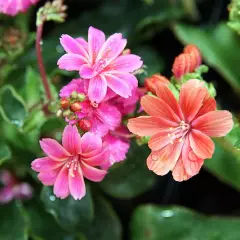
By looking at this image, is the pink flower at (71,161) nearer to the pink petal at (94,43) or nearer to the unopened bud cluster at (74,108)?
the unopened bud cluster at (74,108)

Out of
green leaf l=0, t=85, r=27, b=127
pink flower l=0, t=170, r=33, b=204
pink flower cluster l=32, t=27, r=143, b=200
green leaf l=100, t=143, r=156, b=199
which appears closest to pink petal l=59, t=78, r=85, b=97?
pink flower cluster l=32, t=27, r=143, b=200

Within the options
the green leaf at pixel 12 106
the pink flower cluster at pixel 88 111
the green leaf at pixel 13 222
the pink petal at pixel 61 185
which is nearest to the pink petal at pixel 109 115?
the pink flower cluster at pixel 88 111

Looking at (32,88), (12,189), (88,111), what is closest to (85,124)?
(88,111)

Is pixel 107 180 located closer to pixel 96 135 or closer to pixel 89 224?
pixel 89 224

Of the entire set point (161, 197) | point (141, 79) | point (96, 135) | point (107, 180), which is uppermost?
point (96, 135)

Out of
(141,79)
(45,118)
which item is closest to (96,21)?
(141,79)
